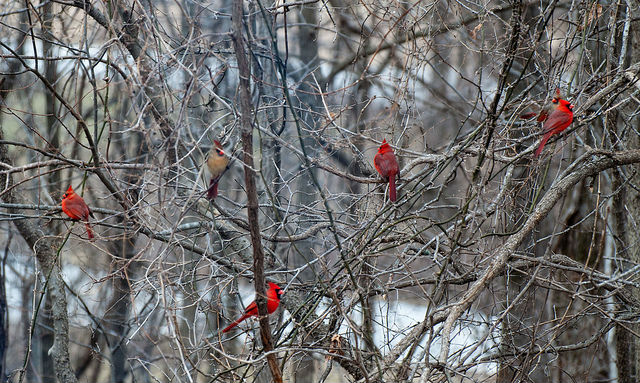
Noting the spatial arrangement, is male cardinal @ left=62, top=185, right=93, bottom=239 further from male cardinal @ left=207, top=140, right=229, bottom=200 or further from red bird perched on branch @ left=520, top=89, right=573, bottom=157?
red bird perched on branch @ left=520, top=89, right=573, bottom=157

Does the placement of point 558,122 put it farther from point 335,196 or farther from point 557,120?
point 335,196

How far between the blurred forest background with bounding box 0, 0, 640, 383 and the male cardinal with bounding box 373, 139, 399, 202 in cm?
8

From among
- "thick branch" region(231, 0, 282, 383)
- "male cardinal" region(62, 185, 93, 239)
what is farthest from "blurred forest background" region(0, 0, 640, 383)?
"male cardinal" region(62, 185, 93, 239)

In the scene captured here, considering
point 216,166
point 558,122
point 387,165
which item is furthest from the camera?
point 387,165

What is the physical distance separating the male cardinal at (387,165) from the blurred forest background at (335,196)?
0.08 meters

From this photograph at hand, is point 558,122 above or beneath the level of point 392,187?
above

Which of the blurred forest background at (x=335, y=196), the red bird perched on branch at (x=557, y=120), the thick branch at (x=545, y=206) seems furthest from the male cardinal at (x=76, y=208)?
the red bird perched on branch at (x=557, y=120)

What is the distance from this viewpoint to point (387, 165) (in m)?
4.68

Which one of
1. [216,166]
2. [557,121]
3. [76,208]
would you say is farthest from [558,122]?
[76,208]

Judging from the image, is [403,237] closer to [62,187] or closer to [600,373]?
[600,373]

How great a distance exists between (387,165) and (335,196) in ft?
1.45

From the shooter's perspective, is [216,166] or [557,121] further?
[557,121]

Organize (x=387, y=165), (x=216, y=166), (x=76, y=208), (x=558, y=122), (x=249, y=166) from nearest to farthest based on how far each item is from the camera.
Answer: (x=249, y=166) < (x=216, y=166) < (x=558, y=122) < (x=387, y=165) < (x=76, y=208)

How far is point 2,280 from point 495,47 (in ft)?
23.4
